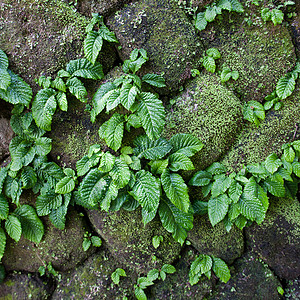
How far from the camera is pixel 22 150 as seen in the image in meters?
2.51

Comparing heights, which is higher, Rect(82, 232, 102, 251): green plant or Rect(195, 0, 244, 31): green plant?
Rect(195, 0, 244, 31): green plant

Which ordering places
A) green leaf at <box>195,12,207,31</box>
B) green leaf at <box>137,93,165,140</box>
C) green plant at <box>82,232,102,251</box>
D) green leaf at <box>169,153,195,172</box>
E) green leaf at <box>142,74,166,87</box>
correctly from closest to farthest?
green leaf at <box>137,93,165,140</box>
green leaf at <box>169,153,195,172</box>
green leaf at <box>142,74,166,87</box>
green leaf at <box>195,12,207,31</box>
green plant at <box>82,232,102,251</box>

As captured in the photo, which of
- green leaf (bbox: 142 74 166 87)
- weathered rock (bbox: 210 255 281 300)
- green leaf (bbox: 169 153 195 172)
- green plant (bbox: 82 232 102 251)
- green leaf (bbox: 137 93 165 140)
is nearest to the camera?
green leaf (bbox: 137 93 165 140)

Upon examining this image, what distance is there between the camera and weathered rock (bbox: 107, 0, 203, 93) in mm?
2504

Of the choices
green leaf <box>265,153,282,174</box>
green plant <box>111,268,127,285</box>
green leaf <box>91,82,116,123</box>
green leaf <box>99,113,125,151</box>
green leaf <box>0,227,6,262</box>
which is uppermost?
green leaf <box>91,82,116,123</box>

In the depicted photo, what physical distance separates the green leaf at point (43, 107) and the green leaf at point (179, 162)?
3.90 ft

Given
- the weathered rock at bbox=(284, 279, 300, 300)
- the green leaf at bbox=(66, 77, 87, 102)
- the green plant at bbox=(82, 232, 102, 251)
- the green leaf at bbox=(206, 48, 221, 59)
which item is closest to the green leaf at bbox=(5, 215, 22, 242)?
the green plant at bbox=(82, 232, 102, 251)

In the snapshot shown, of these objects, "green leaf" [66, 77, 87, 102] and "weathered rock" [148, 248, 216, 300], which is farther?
"weathered rock" [148, 248, 216, 300]

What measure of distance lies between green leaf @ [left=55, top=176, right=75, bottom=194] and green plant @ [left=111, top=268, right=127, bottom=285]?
3.31 ft

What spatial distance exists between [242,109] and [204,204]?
103 centimetres

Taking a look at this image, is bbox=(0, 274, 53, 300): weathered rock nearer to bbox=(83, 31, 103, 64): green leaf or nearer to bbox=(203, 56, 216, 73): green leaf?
bbox=(83, 31, 103, 64): green leaf

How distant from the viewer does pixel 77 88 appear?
7.73ft

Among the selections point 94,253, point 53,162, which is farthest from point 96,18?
point 94,253

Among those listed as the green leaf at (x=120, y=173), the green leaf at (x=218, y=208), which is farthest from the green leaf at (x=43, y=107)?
the green leaf at (x=218, y=208)
